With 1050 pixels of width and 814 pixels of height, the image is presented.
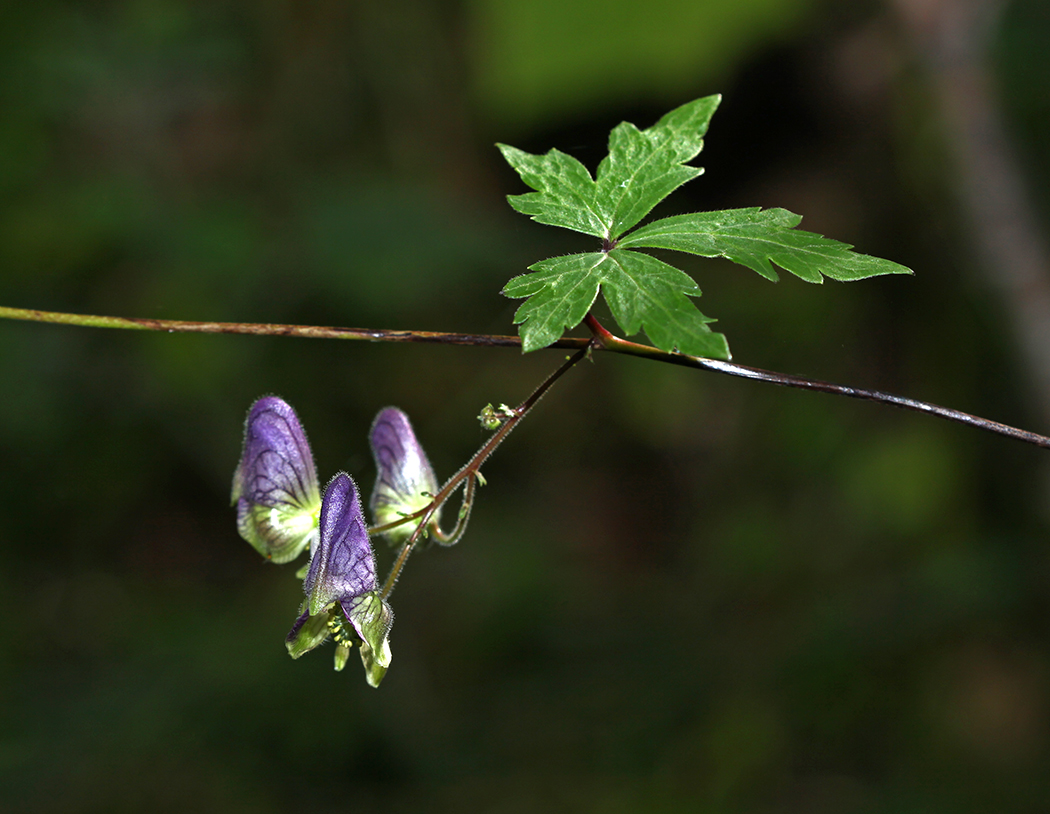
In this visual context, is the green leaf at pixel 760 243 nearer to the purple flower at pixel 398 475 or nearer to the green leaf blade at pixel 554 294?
the green leaf blade at pixel 554 294

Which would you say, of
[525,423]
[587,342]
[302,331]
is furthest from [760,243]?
[525,423]

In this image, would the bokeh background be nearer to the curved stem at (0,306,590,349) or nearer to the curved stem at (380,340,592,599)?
the curved stem at (380,340,592,599)

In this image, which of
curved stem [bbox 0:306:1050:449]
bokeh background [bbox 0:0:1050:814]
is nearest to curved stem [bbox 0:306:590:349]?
curved stem [bbox 0:306:1050:449]

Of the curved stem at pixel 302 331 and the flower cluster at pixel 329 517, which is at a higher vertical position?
the curved stem at pixel 302 331

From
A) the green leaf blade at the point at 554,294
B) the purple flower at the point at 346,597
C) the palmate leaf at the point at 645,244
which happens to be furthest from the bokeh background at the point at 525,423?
the green leaf blade at the point at 554,294

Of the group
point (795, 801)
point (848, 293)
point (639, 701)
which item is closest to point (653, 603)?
point (639, 701)

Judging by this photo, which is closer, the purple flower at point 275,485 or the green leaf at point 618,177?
the green leaf at point 618,177
